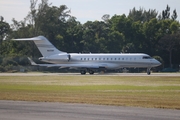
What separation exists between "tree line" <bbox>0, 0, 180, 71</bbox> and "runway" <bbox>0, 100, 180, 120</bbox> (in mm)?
72134

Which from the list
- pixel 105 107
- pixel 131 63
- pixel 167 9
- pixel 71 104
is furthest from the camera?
pixel 167 9

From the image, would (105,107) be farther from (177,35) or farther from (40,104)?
(177,35)

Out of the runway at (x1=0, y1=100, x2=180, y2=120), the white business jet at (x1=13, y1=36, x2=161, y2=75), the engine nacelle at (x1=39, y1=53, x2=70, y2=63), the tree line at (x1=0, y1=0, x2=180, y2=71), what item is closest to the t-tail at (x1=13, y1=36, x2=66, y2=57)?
the white business jet at (x1=13, y1=36, x2=161, y2=75)

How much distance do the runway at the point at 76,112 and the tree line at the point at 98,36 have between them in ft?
237

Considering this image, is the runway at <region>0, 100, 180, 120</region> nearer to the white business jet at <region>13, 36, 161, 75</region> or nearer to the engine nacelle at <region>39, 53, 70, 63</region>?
the white business jet at <region>13, 36, 161, 75</region>

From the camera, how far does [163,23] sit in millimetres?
101688

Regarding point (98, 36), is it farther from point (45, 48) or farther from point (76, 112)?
point (76, 112)

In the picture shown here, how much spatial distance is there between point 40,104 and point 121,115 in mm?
5705

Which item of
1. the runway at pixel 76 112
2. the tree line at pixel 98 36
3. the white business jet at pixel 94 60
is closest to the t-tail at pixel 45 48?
the white business jet at pixel 94 60

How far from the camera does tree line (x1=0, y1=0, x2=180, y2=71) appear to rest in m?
94.9

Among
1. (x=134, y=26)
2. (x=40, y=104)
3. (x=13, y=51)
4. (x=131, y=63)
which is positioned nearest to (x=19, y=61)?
(x=13, y=51)

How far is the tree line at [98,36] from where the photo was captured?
311 feet

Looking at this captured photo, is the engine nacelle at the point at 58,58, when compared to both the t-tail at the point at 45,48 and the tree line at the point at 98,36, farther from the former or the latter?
the tree line at the point at 98,36

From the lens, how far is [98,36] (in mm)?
106688
